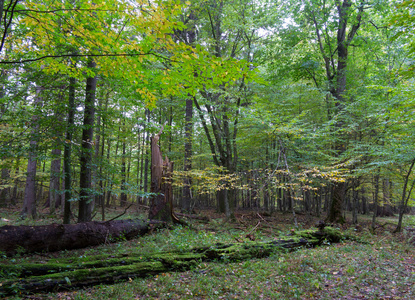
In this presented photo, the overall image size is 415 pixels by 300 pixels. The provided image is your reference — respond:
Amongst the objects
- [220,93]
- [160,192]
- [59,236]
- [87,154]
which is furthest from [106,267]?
[220,93]

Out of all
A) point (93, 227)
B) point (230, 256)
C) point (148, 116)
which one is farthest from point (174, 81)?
point (148, 116)

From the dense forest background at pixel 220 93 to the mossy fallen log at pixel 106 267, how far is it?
6.27ft

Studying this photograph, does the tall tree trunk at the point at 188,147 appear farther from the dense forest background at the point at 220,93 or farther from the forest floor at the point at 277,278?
the forest floor at the point at 277,278

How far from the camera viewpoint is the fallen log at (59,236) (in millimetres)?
5594

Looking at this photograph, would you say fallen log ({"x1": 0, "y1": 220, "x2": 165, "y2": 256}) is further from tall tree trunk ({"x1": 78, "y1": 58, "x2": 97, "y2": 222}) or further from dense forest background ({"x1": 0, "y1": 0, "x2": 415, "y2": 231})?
tall tree trunk ({"x1": 78, "y1": 58, "x2": 97, "y2": 222})

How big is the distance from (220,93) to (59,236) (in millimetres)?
10778

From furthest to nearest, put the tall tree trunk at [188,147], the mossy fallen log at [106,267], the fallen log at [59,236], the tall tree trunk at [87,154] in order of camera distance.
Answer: the tall tree trunk at [188,147] → the tall tree trunk at [87,154] → the fallen log at [59,236] → the mossy fallen log at [106,267]

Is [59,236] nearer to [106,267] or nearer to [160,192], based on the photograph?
[106,267]

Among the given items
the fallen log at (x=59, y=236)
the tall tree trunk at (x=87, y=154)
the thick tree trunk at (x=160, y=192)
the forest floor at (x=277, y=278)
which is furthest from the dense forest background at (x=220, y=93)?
the forest floor at (x=277, y=278)

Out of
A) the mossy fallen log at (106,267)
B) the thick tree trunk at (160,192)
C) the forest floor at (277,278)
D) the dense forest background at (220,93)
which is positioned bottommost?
the forest floor at (277,278)

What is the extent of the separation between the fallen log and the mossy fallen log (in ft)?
4.64

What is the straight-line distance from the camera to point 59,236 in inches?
246

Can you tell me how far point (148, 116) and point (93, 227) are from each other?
14.1m

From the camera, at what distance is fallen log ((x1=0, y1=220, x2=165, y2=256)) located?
5594 mm
